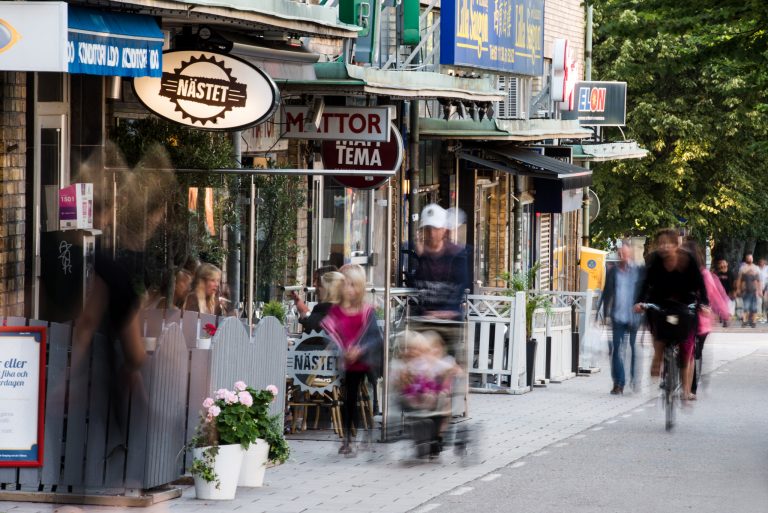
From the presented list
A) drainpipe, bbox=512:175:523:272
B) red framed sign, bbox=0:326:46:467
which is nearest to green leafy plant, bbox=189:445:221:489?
red framed sign, bbox=0:326:46:467

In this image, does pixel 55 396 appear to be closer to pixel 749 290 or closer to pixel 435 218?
pixel 435 218

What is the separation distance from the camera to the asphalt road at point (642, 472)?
10914mm

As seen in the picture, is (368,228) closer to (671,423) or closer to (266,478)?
(671,423)

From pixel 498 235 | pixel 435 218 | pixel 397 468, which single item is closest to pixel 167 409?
pixel 397 468

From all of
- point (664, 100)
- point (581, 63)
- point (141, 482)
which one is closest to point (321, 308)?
point (141, 482)

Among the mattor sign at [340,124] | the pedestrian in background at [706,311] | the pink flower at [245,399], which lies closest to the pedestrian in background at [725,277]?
the pedestrian in background at [706,311]

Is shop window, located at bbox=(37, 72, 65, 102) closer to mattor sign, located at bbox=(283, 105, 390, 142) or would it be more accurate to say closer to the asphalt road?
mattor sign, located at bbox=(283, 105, 390, 142)

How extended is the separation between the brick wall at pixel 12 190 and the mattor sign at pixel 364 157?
447cm

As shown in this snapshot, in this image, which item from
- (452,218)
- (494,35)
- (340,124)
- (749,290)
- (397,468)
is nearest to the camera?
(397,468)

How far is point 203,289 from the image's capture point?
13.9m

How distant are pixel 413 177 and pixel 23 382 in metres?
12.9

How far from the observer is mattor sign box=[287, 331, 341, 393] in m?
14.0

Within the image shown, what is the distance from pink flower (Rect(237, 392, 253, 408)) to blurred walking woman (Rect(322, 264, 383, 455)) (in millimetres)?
2303

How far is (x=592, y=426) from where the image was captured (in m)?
16.0
